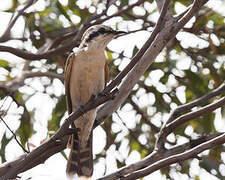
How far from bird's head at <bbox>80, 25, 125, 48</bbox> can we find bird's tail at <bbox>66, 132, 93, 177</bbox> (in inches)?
30.1

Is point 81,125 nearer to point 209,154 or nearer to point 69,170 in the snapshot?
point 69,170

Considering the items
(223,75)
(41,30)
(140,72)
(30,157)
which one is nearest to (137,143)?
(223,75)

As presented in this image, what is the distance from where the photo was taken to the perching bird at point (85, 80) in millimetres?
4492

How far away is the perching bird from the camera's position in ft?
14.7

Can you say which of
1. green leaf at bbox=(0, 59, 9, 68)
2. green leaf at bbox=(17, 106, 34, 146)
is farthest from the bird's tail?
green leaf at bbox=(0, 59, 9, 68)

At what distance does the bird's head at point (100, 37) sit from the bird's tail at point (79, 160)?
765 millimetres

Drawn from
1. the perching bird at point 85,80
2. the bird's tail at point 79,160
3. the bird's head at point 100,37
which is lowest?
the bird's tail at point 79,160

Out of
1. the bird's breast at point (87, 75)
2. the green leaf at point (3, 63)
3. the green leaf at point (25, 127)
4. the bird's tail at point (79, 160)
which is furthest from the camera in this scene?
the green leaf at point (3, 63)

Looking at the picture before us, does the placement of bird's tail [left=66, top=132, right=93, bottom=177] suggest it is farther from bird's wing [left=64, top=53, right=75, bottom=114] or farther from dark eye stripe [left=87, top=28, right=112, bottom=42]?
dark eye stripe [left=87, top=28, right=112, bottom=42]

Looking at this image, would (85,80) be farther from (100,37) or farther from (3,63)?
(3,63)

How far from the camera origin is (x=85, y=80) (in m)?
4.50

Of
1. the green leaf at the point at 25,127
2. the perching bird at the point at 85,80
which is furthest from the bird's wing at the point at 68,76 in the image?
the green leaf at the point at 25,127

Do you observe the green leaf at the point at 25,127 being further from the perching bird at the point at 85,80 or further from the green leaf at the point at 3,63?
the perching bird at the point at 85,80

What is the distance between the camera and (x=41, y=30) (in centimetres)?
593
